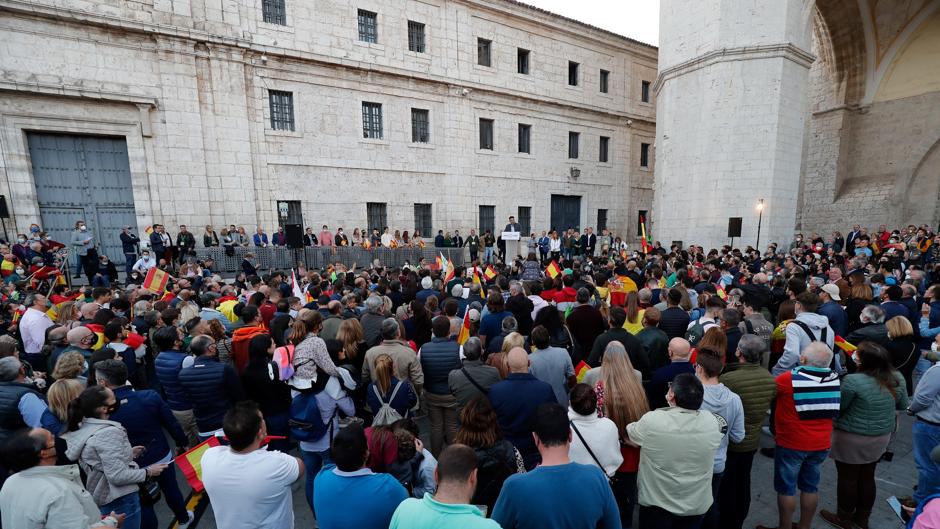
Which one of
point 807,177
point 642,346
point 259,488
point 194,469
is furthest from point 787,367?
point 807,177

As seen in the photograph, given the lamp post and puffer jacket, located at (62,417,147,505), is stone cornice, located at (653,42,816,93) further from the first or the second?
puffer jacket, located at (62,417,147,505)

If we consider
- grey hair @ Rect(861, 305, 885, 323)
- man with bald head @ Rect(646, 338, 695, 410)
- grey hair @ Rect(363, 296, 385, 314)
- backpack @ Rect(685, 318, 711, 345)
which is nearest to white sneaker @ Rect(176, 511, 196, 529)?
grey hair @ Rect(363, 296, 385, 314)

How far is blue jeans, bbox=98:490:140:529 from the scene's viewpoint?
10.5ft

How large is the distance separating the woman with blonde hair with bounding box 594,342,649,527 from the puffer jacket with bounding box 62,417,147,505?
12.2 feet

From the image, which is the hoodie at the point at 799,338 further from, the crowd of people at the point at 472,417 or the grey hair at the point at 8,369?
the grey hair at the point at 8,369

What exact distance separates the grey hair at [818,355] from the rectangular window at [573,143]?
22.7m

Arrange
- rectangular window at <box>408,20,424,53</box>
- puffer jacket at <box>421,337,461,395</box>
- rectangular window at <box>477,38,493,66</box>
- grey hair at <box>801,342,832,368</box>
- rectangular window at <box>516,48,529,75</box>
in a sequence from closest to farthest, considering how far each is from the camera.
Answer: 1. grey hair at <box>801,342,832,368</box>
2. puffer jacket at <box>421,337,461,395</box>
3. rectangular window at <box>408,20,424,53</box>
4. rectangular window at <box>477,38,493,66</box>
5. rectangular window at <box>516,48,529,75</box>

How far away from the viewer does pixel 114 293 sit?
23.9 ft

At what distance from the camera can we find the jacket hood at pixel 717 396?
3.21 m

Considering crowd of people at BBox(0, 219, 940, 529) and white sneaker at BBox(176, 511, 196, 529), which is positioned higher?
crowd of people at BBox(0, 219, 940, 529)

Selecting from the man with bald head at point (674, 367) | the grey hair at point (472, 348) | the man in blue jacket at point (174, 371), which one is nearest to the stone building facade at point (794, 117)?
the man with bald head at point (674, 367)

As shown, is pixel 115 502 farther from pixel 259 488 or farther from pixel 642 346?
pixel 642 346

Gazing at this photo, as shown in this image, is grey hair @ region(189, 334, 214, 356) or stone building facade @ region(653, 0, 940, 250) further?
stone building facade @ region(653, 0, 940, 250)

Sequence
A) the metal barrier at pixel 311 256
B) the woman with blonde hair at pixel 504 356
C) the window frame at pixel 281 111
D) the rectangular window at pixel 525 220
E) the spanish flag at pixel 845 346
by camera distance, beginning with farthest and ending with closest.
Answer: the rectangular window at pixel 525 220
the window frame at pixel 281 111
the metal barrier at pixel 311 256
the spanish flag at pixel 845 346
the woman with blonde hair at pixel 504 356
